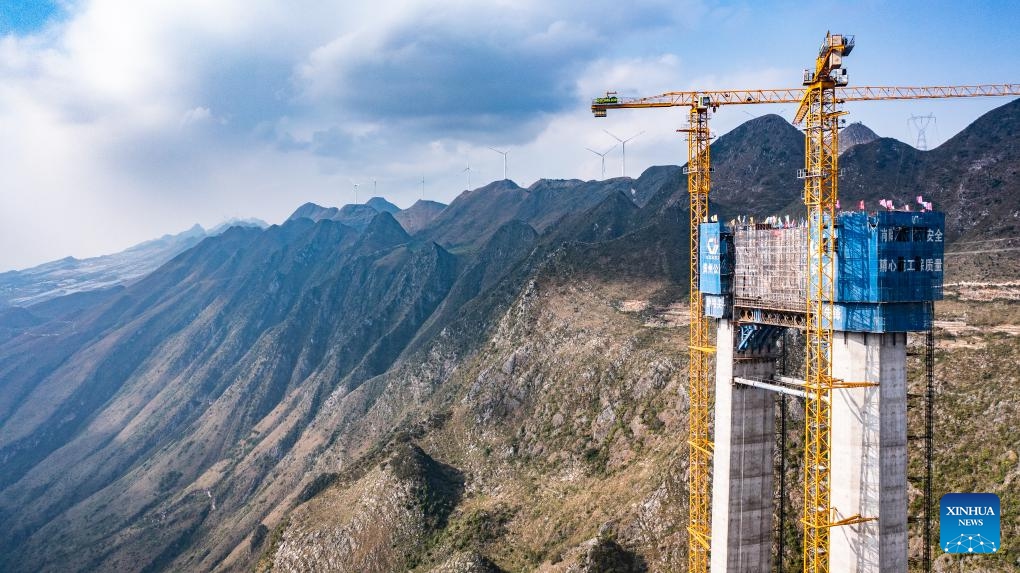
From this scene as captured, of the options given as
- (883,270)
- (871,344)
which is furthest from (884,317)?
(883,270)

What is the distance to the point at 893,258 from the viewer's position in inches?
1528

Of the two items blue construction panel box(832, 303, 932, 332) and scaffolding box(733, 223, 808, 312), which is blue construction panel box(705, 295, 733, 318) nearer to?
scaffolding box(733, 223, 808, 312)

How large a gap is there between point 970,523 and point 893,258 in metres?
19.6

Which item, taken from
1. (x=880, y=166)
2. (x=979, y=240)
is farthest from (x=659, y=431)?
(x=880, y=166)

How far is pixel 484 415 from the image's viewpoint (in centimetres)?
10838

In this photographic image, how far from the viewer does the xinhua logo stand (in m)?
41.1

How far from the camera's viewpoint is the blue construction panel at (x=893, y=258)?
38.5m

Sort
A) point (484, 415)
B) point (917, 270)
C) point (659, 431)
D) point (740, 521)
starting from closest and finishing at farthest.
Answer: point (917, 270) → point (740, 521) → point (659, 431) → point (484, 415)

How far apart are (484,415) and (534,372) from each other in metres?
11.6

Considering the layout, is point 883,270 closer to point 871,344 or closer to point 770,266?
point 871,344

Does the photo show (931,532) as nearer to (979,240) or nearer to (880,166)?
(979,240)

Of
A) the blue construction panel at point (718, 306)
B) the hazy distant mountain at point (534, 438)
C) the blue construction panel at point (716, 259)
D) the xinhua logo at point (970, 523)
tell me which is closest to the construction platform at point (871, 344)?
the blue construction panel at point (718, 306)

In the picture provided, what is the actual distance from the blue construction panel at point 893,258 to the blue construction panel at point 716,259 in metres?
10.2

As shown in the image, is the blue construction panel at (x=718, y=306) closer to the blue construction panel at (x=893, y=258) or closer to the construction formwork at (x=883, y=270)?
the construction formwork at (x=883, y=270)
